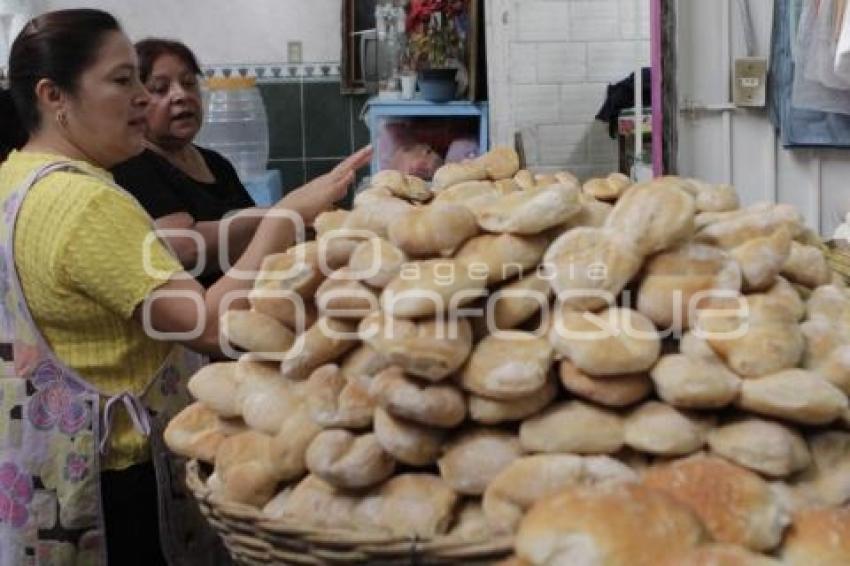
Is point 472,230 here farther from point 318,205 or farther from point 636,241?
point 318,205

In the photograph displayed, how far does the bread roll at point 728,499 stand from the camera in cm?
83

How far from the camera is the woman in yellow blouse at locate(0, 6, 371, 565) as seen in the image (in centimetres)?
164

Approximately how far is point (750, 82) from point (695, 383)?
7.78ft

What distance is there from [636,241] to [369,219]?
30 centimetres

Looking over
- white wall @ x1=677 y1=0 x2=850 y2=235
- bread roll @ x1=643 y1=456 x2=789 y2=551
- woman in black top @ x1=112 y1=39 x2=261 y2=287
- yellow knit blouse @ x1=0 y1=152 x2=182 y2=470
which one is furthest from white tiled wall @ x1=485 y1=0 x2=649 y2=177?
bread roll @ x1=643 y1=456 x2=789 y2=551

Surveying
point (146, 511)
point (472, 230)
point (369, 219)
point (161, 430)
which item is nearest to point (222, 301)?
point (161, 430)

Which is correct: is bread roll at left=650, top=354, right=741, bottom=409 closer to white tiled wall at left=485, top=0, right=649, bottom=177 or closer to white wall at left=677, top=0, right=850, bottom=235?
white wall at left=677, top=0, right=850, bottom=235

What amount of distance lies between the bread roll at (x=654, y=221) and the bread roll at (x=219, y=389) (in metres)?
0.43

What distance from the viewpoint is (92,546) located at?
1720 millimetres

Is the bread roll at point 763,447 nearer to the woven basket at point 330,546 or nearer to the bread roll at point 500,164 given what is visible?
the woven basket at point 330,546

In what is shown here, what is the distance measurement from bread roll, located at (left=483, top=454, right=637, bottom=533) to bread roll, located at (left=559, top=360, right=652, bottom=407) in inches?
2.1

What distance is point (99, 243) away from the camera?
1633mm

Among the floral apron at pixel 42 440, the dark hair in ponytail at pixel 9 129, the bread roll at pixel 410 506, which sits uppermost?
the dark hair in ponytail at pixel 9 129

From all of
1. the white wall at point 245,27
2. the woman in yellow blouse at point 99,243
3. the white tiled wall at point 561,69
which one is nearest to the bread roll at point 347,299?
the woman in yellow blouse at point 99,243
